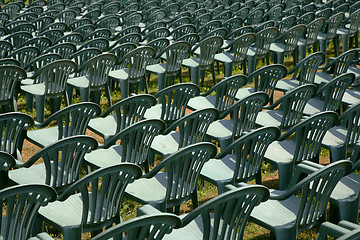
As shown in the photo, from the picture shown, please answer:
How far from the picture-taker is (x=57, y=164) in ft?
15.6

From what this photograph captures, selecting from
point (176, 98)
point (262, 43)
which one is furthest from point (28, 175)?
point (262, 43)

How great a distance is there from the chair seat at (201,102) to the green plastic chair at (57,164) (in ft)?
8.97

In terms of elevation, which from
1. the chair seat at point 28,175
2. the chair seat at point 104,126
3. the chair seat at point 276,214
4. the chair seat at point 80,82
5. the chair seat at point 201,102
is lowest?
the chair seat at point 28,175

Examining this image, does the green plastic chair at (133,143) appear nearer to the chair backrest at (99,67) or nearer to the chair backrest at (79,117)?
the chair backrest at (79,117)

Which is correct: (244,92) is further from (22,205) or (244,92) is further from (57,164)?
(22,205)

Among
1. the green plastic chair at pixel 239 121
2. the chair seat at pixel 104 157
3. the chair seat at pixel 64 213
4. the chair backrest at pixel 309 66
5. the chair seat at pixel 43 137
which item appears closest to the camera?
the chair seat at pixel 64 213

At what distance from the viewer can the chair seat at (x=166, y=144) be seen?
234 inches

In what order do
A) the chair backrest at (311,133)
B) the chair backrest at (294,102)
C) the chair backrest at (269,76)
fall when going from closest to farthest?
the chair backrest at (311,133), the chair backrest at (294,102), the chair backrest at (269,76)

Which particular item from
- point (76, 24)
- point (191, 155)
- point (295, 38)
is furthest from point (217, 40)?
point (191, 155)

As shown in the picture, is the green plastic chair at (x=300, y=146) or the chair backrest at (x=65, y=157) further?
the green plastic chair at (x=300, y=146)

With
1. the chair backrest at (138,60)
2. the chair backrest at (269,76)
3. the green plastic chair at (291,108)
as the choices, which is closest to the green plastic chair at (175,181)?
the green plastic chair at (291,108)

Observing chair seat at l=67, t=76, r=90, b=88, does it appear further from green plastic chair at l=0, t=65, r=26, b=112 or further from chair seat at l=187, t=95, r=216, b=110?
chair seat at l=187, t=95, r=216, b=110

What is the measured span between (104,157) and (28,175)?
83cm

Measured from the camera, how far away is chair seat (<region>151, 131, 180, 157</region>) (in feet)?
19.5
